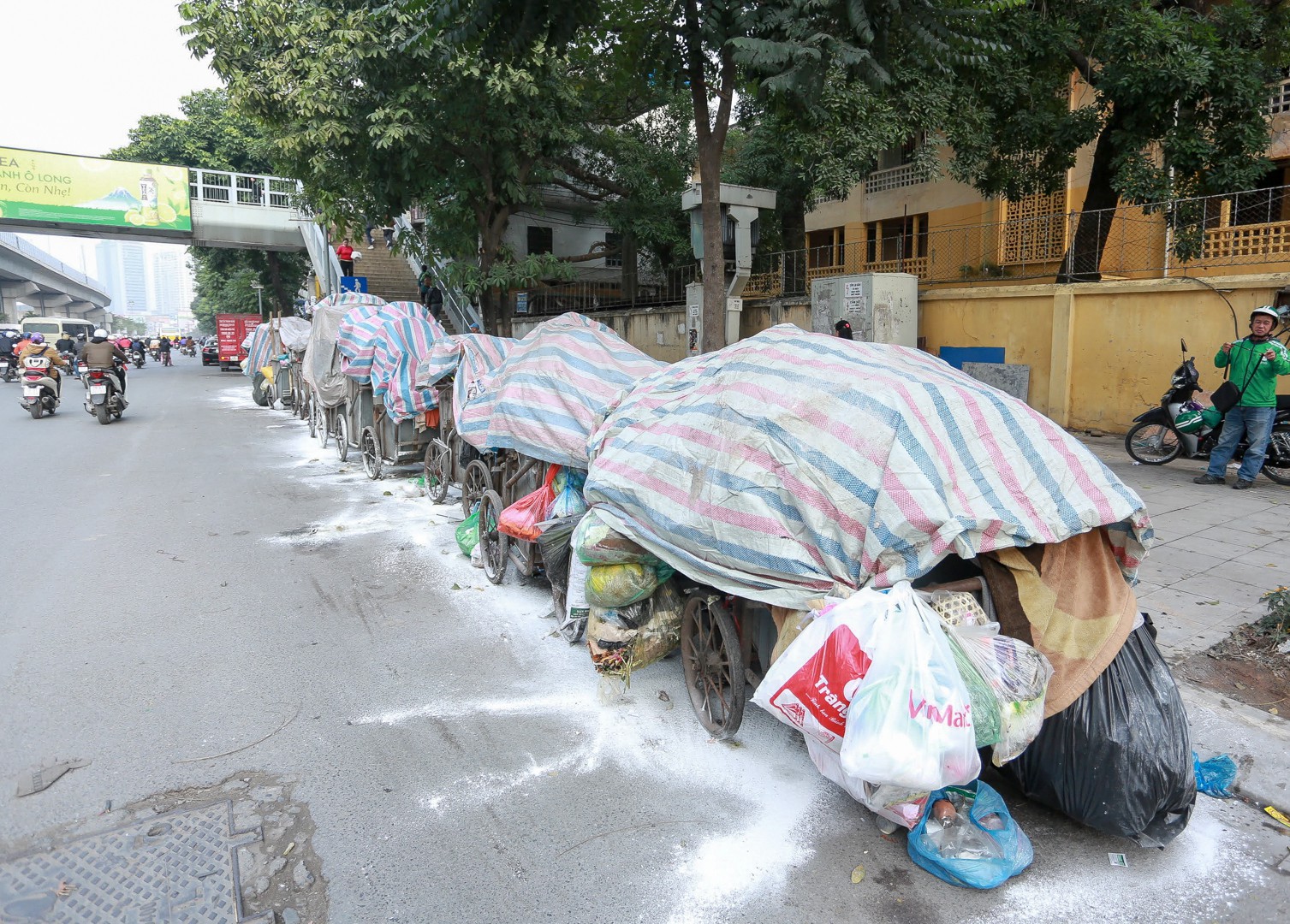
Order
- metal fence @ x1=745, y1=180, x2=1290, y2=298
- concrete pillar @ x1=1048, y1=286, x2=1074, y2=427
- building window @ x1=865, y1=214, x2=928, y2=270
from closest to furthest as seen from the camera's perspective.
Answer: metal fence @ x1=745, y1=180, x2=1290, y2=298 < concrete pillar @ x1=1048, y1=286, x2=1074, y2=427 < building window @ x1=865, y1=214, x2=928, y2=270

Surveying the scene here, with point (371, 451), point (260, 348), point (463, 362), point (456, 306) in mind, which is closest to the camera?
point (463, 362)

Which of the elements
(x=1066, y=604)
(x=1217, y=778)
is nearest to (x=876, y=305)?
(x=1217, y=778)

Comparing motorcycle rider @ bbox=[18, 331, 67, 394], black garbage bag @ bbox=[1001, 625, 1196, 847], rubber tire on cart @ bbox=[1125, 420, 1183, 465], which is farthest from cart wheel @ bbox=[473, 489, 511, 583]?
motorcycle rider @ bbox=[18, 331, 67, 394]

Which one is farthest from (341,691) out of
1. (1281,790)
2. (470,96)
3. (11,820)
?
(470,96)

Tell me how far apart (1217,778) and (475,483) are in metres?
5.10

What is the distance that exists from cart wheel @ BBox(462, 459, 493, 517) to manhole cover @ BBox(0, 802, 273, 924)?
126 inches

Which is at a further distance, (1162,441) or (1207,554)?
(1162,441)

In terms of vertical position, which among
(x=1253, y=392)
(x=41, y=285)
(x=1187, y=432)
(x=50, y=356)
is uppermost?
(x=41, y=285)

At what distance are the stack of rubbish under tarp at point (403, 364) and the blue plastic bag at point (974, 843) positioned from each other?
6.54m

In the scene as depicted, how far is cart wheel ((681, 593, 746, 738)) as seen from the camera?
3.42m

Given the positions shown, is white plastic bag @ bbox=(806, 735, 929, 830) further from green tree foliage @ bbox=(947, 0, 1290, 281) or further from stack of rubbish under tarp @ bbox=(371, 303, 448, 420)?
green tree foliage @ bbox=(947, 0, 1290, 281)

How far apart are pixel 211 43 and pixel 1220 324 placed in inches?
609

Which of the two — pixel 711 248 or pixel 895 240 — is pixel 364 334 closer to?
pixel 711 248

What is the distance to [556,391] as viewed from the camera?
17.6 feet
